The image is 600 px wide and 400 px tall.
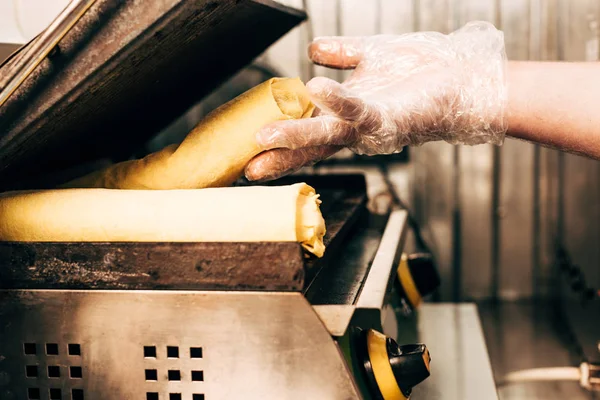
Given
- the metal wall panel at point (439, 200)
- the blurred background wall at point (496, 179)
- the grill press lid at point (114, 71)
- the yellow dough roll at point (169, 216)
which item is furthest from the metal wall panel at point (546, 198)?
the yellow dough roll at point (169, 216)

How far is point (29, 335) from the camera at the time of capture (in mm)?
856

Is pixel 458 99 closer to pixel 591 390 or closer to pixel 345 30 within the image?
pixel 591 390

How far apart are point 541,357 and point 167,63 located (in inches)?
56.5

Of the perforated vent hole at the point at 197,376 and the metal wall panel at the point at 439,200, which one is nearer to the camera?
the perforated vent hole at the point at 197,376

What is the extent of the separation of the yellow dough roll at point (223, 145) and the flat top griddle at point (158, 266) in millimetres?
162

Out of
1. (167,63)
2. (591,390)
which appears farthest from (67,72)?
(591,390)

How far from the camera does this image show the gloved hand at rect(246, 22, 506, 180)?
0.92 meters

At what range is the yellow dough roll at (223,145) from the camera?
91 centimetres

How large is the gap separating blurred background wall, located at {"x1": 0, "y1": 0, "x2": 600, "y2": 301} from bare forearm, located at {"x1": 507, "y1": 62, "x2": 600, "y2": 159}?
1.10 m

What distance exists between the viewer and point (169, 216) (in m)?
0.80

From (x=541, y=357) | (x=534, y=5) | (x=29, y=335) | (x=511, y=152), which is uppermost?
(x=534, y=5)

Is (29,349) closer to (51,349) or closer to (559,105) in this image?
(51,349)

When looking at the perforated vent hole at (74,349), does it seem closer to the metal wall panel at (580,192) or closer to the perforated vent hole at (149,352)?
the perforated vent hole at (149,352)

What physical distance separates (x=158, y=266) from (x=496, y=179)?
5.54 feet
